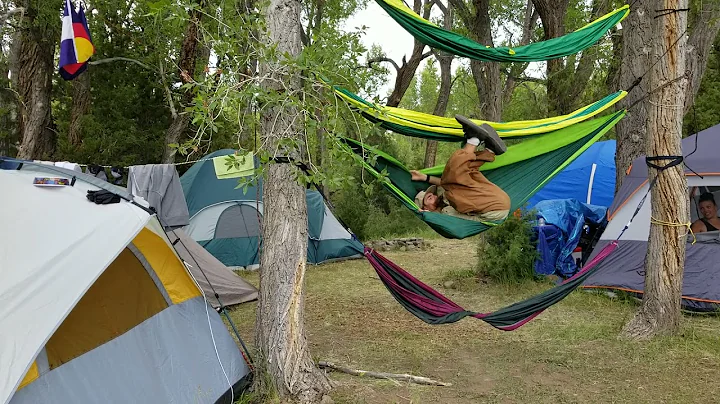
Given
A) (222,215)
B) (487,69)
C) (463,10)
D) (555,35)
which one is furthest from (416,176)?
(555,35)

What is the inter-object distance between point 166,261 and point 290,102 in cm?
131

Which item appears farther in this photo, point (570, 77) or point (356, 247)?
point (570, 77)

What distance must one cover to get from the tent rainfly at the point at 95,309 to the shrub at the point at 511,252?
3.37 m

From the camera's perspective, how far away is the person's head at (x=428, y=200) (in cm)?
398

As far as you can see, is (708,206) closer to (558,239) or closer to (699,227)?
(699,227)

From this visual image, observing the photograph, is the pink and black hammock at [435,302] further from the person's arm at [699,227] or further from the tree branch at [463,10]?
the tree branch at [463,10]

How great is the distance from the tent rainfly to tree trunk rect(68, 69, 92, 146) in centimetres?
614

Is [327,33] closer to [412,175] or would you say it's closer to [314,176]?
[314,176]

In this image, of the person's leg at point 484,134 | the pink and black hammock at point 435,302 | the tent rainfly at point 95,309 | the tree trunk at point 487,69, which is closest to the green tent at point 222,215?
the tree trunk at point 487,69

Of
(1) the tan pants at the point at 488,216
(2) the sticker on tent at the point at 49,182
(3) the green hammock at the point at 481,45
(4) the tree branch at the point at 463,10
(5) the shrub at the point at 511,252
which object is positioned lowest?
(5) the shrub at the point at 511,252

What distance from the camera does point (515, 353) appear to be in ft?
12.8

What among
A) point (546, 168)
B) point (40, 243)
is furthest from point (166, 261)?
point (546, 168)

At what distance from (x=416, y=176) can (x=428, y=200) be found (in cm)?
18

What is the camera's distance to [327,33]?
252cm
